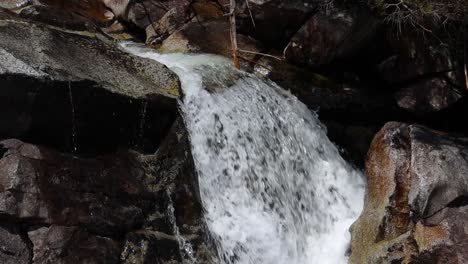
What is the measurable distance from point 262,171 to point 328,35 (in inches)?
120

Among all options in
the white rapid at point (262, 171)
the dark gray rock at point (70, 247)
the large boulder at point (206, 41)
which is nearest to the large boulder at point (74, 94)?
the white rapid at point (262, 171)

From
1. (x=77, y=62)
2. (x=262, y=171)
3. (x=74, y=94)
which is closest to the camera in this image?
(x=74, y=94)

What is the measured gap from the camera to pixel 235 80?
26.0 feet

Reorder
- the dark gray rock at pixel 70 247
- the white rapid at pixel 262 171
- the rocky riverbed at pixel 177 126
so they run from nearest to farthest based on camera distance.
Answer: the dark gray rock at pixel 70 247, the rocky riverbed at pixel 177 126, the white rapid at pixel 262 171

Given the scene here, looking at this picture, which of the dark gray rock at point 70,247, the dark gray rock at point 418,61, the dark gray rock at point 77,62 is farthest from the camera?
the dark gray rock at point 418,61

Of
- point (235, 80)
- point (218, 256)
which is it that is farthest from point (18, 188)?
point (235, 80)

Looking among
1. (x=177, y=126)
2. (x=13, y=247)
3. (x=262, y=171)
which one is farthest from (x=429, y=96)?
(x=13, y=247)

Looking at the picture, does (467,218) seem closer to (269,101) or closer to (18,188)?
(269,101)

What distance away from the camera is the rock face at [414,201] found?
5.88 m

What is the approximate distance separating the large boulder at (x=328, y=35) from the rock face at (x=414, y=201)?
213cm

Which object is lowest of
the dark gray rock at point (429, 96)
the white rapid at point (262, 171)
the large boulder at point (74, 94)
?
the white rapid at point (262, 171)

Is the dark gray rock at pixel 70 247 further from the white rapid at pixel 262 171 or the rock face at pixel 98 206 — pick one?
the white rapid at pixel 262 171

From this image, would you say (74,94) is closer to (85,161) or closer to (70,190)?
(85,161)

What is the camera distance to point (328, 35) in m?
8.83
